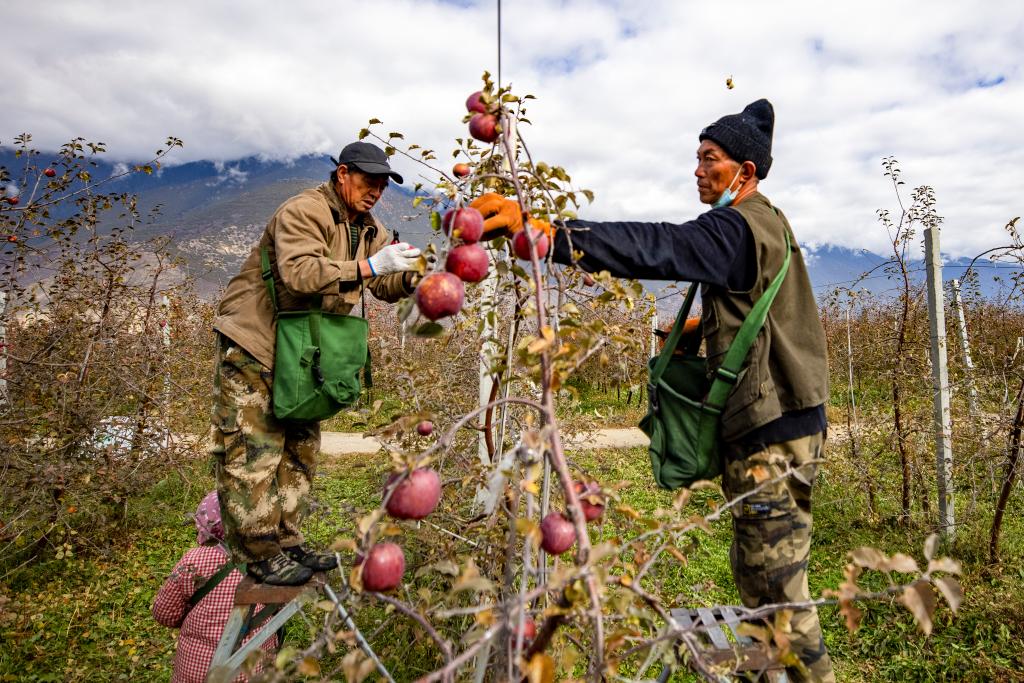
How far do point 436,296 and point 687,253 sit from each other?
2.77 ft

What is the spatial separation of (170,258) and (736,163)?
5196 mm

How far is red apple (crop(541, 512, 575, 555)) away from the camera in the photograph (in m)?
1.00

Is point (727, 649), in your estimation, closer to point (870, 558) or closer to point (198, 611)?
point (870, 558)

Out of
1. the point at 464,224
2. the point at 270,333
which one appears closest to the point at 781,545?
the point at 464,224

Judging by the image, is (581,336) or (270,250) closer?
(581,336)

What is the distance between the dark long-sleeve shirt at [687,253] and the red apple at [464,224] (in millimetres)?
341

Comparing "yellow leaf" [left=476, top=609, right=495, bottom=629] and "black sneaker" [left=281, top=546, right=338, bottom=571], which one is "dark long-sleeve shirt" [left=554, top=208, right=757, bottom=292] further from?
"black sneaker" [left=281, top=546, right=338, bottom=571]

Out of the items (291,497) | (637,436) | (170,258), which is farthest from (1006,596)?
(170,258)

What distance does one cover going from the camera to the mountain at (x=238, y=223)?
13.4 feet

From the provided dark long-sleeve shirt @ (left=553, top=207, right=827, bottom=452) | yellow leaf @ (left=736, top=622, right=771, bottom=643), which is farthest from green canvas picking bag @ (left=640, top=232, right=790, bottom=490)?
yellow leaf @ (left=736, top=622, right=771, bottom=643)

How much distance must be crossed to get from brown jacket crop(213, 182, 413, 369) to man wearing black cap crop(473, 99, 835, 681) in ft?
3.22

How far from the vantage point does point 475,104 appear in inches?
51.7

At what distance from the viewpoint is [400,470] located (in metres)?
0.95

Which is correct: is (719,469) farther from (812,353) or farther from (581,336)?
(581,336)
